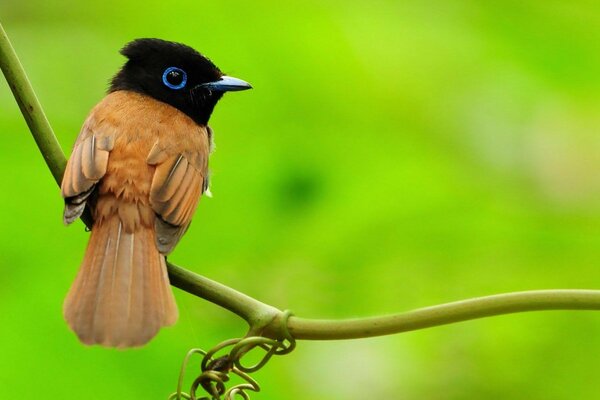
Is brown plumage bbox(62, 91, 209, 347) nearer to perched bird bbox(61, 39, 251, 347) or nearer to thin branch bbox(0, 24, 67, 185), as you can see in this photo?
perched bird bbox(61, 39, 251, 347)

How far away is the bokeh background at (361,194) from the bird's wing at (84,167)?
0.86 feet

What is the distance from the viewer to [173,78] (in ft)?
14.7

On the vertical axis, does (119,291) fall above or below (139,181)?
below

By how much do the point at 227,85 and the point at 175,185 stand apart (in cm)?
72

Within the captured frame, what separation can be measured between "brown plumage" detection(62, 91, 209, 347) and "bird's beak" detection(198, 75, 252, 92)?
18cm

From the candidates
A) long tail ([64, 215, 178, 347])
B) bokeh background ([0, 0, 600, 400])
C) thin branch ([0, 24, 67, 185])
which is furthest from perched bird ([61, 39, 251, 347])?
thin branch ([0, 24, 67, 185])

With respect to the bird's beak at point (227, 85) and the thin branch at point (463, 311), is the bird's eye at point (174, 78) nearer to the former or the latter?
the bird's beak at point (227, 85)

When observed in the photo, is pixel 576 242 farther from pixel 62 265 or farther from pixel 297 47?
pixel 62 265

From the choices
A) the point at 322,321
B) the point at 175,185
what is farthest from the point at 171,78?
the point at 322,321

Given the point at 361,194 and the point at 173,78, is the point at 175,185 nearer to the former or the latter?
the point at 361,194

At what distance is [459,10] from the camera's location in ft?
13.5

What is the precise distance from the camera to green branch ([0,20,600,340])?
2.67m

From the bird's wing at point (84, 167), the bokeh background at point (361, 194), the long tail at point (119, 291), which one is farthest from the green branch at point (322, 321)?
the bokeh background at point (361, 194)

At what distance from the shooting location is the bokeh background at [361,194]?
12.0 feet
